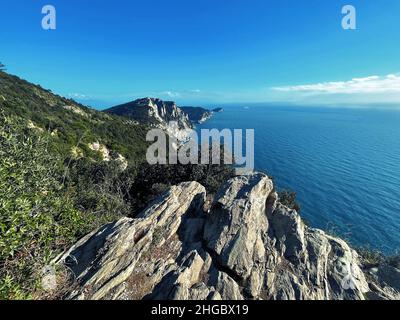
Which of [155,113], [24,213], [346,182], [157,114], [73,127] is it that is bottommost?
[346,182]

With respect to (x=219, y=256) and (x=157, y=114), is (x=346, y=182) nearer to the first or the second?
(x=219, y=256)

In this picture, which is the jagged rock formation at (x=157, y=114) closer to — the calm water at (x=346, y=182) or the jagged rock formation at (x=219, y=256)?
the calm water at (x=346, y=182)

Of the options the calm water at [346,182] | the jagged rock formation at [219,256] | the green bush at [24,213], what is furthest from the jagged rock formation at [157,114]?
the green bush at [24,213]

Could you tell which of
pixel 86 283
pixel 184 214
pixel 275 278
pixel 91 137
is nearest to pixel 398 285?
pixel 275 278

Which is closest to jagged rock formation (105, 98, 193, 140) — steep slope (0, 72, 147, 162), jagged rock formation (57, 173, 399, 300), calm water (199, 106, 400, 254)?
steep slope (0, 72, 147, 162)

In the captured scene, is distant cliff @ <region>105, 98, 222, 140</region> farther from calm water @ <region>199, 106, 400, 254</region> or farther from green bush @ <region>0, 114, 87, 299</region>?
green bush @ <region>0, 114, 87, 299</region>

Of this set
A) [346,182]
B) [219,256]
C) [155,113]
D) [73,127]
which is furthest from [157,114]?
[219,256]

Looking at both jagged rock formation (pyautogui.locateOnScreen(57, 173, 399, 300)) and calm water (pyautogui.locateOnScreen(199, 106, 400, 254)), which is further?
calm water (pyautogui.locateOnScreen(199, 106, 400, 254))
